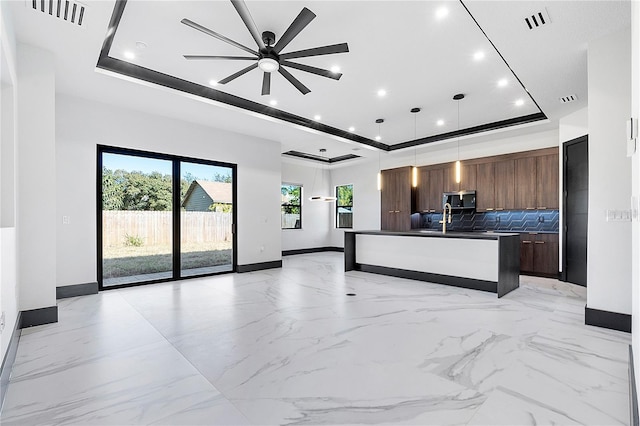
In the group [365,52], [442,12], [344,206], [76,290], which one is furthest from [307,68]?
[344,206]

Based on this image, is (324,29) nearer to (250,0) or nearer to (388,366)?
(250,0)

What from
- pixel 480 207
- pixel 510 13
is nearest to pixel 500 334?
pixel 510 13

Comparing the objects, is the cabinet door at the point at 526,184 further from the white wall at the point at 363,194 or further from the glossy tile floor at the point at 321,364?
the white wall at the point at 363,194

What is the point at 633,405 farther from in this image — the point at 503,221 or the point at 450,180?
the point at 450,180

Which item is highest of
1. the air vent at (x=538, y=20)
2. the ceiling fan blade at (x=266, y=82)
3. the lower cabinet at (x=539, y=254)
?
the air vent at (x=538, y=20)

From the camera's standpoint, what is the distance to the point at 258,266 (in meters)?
6.97

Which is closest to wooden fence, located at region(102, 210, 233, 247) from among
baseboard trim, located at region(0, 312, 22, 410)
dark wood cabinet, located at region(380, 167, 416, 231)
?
baseboard trim, located at region(0, 312, 22, 410)

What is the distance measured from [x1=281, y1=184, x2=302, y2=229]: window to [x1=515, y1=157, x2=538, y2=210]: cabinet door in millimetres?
6084

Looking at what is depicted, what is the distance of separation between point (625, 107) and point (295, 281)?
16.3 ft

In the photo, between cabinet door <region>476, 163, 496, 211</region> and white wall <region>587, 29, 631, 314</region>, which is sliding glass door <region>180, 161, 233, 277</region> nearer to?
cabinet door <region>476, 163, 496, 211</region>

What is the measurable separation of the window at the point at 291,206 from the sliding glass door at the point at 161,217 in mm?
3324

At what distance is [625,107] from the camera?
10.3 ft

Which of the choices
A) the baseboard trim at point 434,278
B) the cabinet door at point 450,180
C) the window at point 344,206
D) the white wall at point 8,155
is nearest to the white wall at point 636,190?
the baseboard trim at point 434,278

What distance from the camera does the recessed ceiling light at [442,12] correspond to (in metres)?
2.93
